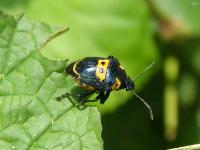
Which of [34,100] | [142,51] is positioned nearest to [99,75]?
[34,100]

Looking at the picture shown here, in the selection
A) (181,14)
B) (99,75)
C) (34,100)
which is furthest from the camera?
(181,14)

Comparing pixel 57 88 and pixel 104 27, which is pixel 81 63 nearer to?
pixel 57 88

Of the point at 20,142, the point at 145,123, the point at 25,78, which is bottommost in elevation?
the point at 145,123

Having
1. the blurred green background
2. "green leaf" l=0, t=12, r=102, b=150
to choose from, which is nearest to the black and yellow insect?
"green leaf" l=0, t=12, r=102, b=150

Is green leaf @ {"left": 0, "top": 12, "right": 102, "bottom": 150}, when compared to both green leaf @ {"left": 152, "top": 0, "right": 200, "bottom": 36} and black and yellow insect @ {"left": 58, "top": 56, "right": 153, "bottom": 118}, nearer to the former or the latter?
black and yellow insect @ {"left": 58, "top": 56, "right": 153, "bottom": 118}

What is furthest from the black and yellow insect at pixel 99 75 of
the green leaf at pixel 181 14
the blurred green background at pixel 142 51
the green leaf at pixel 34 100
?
the green leaf at pixel 181 14

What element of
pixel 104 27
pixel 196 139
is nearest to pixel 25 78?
pixel 104 27

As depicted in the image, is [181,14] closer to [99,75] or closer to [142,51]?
[142,51]
